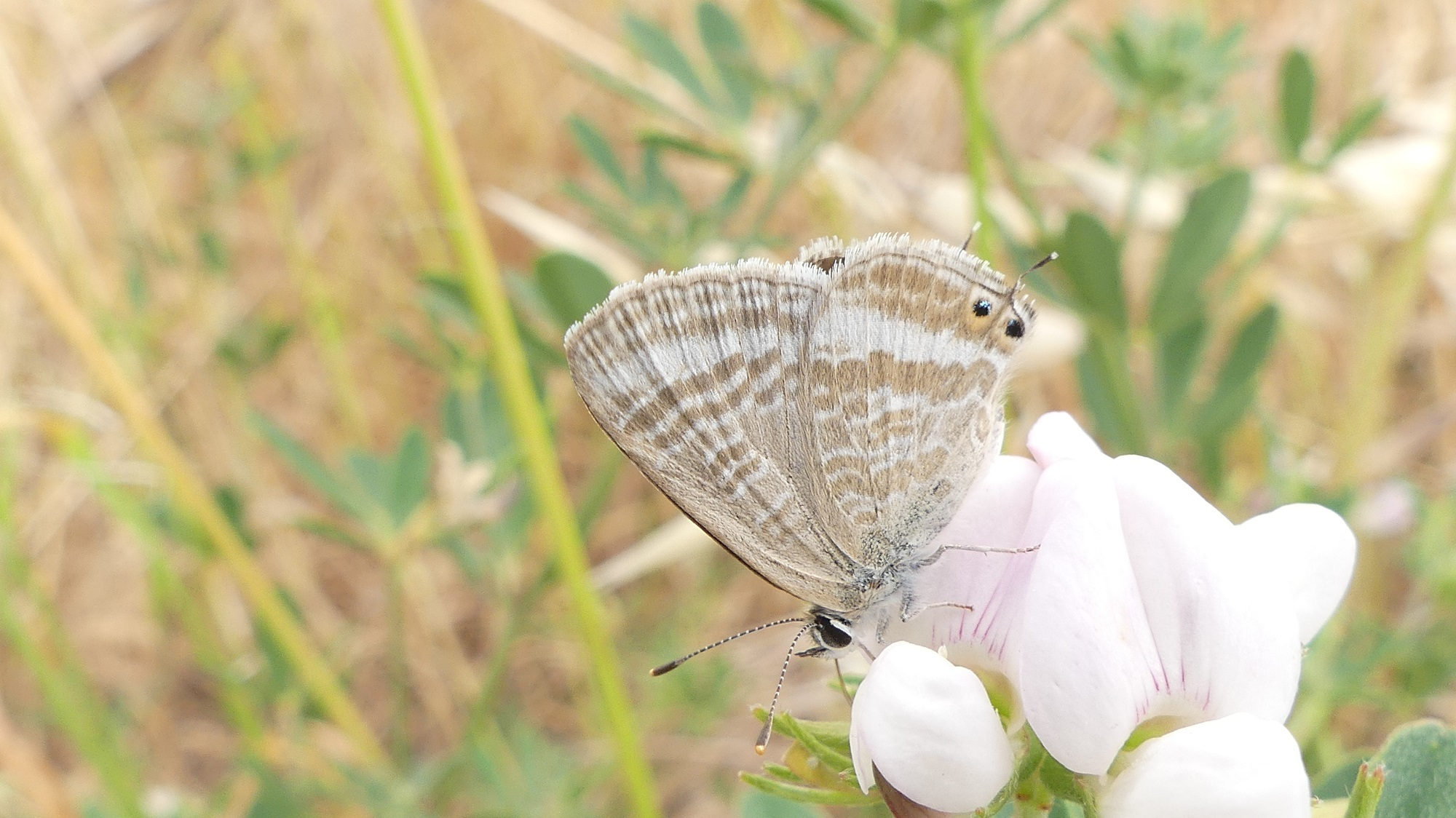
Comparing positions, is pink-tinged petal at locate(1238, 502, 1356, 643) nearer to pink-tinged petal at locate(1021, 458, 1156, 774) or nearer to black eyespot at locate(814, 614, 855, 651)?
pink-tinged petal at locate(1021, 458, 1156, 774)

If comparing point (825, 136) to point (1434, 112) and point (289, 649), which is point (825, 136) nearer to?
point (289, 649)

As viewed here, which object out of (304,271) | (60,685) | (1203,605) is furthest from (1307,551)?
(304,271)

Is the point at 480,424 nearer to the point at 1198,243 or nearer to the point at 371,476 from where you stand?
the point at 371,476

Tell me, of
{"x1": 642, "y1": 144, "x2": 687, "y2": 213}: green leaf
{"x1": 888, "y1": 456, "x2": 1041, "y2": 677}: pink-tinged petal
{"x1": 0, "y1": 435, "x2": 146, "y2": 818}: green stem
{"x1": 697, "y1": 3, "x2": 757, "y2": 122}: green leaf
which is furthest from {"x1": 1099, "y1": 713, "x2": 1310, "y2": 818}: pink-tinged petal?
{"x1": 0, "y1": 435, "x2": 146, "y2": 818}: green stem

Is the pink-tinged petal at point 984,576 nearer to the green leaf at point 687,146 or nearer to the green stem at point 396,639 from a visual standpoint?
the green leaf at point 687,146

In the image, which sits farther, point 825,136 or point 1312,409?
point 1312,409

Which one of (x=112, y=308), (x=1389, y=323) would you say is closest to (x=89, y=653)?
(x=112, y=308)

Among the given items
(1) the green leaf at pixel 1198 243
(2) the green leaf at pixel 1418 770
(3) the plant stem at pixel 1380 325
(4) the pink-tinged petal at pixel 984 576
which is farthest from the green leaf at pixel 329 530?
(3) the plant stem at pixel 1380 325
